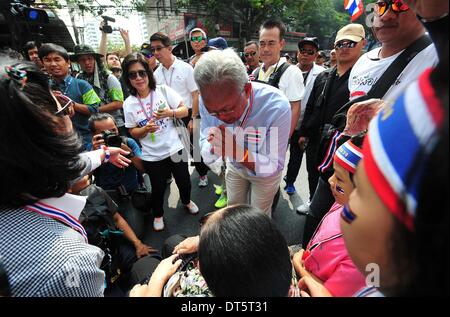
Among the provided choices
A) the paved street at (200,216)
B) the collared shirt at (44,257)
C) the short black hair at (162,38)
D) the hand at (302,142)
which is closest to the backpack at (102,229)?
the collared shirt at (44,257)

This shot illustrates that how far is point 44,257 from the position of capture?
77cm

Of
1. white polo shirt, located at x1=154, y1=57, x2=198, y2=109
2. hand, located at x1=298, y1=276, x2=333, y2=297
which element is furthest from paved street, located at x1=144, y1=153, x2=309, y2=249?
hand, located at x1=298, y1=276, x2=333, y2=297

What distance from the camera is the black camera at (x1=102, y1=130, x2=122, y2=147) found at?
245 centimetres

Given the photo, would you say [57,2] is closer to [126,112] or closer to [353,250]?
[126,112]

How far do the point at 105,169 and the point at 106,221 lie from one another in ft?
4.04

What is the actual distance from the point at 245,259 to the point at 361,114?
1125 mm

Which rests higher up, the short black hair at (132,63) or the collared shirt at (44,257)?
the short black hair at (132,63)

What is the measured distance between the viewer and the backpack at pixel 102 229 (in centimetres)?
149

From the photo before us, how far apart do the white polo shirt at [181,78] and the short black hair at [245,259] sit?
122 inches

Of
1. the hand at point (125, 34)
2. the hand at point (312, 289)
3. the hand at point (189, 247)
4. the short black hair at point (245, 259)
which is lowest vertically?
the hand at point (189, 247)

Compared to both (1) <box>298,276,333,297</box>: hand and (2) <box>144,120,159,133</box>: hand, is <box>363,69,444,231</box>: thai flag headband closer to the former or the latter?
(1) <box>298,276,333,297</box>: hand

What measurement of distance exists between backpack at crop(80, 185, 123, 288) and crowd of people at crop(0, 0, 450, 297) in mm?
13

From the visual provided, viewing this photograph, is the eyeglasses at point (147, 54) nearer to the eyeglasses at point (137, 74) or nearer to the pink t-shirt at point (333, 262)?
the eyeglasses at point (137, 74)
